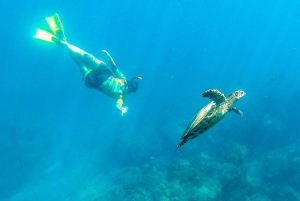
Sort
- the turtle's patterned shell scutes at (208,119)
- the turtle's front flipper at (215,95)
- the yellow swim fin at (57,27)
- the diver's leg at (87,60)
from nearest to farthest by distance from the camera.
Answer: the turtle's patterned shell scutes at (208,119)
the turtle's front flipper at (215,95)
the diver's leg at (87,60)
the yellow swim fin at (57,27)

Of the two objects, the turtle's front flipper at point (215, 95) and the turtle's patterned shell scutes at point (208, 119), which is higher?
the turtle's front flipper at point (215, 95)

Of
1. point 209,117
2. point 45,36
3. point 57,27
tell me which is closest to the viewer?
point 209,117

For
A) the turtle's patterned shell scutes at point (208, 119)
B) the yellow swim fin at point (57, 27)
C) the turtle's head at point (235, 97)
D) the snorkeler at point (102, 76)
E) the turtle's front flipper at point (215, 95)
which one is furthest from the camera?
the yellow swim fin at point (57, 27)

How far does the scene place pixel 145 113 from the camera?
30.5m

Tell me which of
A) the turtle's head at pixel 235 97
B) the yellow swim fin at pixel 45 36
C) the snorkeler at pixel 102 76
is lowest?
the turtle's head at pixel 235 97

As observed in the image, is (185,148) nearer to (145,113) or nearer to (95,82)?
(145,113)

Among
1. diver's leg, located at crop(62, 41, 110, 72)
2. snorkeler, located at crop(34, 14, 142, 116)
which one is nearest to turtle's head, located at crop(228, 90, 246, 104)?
snorkeler, located at crop(34, 14, 142, 116)

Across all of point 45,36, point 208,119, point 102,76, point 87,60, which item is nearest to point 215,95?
point 208,119

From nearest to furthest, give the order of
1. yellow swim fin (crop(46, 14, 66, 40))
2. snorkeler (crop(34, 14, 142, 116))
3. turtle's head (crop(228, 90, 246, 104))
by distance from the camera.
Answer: turtle's head (crop(228, 90, 246, 104)) < snorkeler (crop(34, 14, 142, 116)) < yellow swim fin (crop(46, 14, 66, 40))

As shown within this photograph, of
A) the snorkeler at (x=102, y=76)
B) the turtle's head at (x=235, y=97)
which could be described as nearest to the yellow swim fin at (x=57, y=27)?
the snorkeler at (x=102, y=76)

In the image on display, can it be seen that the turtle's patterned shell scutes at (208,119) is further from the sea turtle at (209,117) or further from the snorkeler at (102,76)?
the snorkeler at (102,76)

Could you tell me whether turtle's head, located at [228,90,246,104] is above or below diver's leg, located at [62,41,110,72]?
below

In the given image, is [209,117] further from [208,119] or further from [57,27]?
[57,27]

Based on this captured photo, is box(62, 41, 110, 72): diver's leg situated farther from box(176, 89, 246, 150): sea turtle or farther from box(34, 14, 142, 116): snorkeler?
box(176, 89, 246, 150): sea turtle
